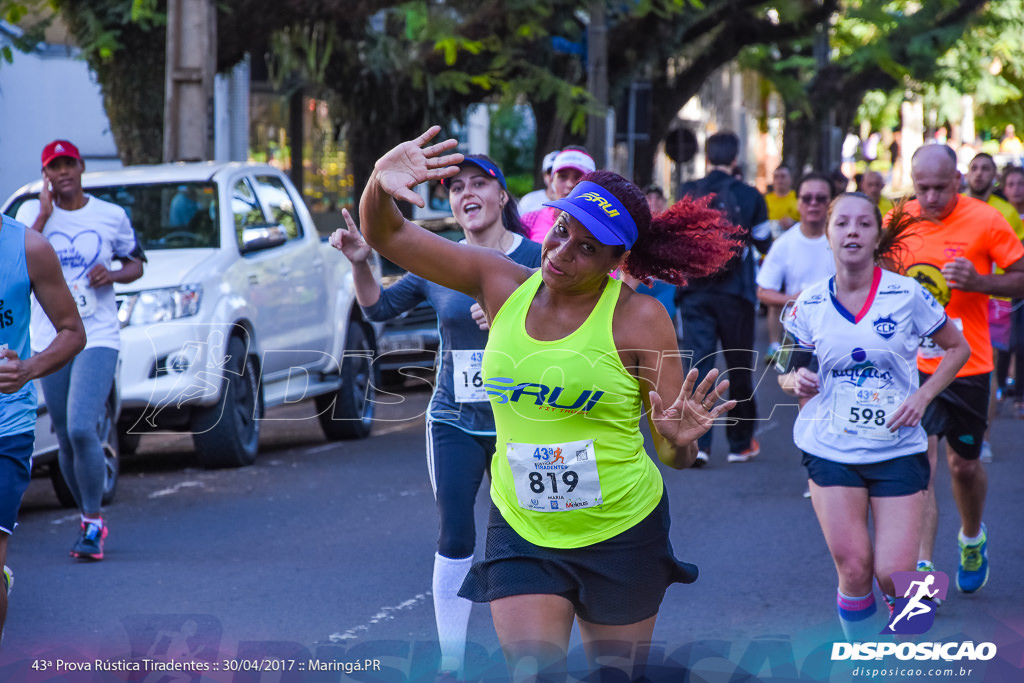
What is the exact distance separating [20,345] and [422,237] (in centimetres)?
165

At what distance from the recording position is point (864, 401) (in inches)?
213

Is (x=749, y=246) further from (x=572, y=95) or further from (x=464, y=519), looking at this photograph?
(x=572, y=95)

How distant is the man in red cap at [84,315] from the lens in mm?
7586

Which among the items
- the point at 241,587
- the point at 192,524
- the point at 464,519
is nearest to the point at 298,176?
the point at 192,524

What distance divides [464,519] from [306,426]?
8.30 metres

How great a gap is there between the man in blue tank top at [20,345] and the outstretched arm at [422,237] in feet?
4.65

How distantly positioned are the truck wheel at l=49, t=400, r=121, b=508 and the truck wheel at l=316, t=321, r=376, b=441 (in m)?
2.89

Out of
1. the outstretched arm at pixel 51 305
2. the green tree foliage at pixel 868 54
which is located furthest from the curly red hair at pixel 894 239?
the green tree foliage at pixel 868 54

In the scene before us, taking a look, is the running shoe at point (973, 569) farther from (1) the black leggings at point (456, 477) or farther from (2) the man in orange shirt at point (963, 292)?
(1) the black leggings at point (456, 477)

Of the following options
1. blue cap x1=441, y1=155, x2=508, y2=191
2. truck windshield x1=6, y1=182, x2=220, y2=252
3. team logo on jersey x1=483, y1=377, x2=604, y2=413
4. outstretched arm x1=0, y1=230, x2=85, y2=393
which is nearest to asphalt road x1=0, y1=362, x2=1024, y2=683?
team logo on jersey x1=483, y1=377, x2=604, y2=413

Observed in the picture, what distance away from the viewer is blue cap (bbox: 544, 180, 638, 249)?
3.92 metres

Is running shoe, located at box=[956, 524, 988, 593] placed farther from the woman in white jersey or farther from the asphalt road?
the woman in white jersey

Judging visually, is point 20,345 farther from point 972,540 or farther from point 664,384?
point 972,540

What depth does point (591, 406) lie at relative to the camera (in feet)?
12.8
